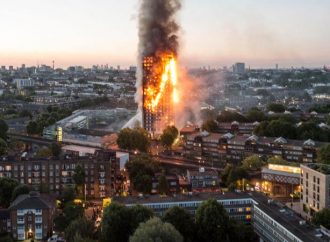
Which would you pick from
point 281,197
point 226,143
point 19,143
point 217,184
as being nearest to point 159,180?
point 217,184

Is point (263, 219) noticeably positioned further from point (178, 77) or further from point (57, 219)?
point (178, 77)

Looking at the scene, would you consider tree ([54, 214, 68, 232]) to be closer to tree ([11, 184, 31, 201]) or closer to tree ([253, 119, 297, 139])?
tree ([11, 184, 31, 201])

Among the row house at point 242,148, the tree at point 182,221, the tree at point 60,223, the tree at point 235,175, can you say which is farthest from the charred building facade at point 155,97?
the tree at point 182,221

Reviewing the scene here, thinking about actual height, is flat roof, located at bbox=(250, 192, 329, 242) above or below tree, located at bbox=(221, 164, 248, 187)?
below

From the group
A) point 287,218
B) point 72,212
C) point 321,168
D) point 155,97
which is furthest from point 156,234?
point 155,97

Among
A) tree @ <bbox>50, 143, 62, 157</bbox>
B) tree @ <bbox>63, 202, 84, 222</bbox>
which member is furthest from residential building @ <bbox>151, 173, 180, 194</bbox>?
tree @ <bbox>50, 143, 62, 157</bbox>

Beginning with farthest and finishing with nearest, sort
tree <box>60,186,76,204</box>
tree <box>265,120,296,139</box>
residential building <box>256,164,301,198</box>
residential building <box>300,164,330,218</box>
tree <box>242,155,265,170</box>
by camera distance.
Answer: tree <box>265,120,296,139</box>
tree <box>242,155,265,170</box>
residential building <box>256,164,301,198</box>
tree <box>60,186,76,204</box>
residential building <box>300,164,330,218</box>
